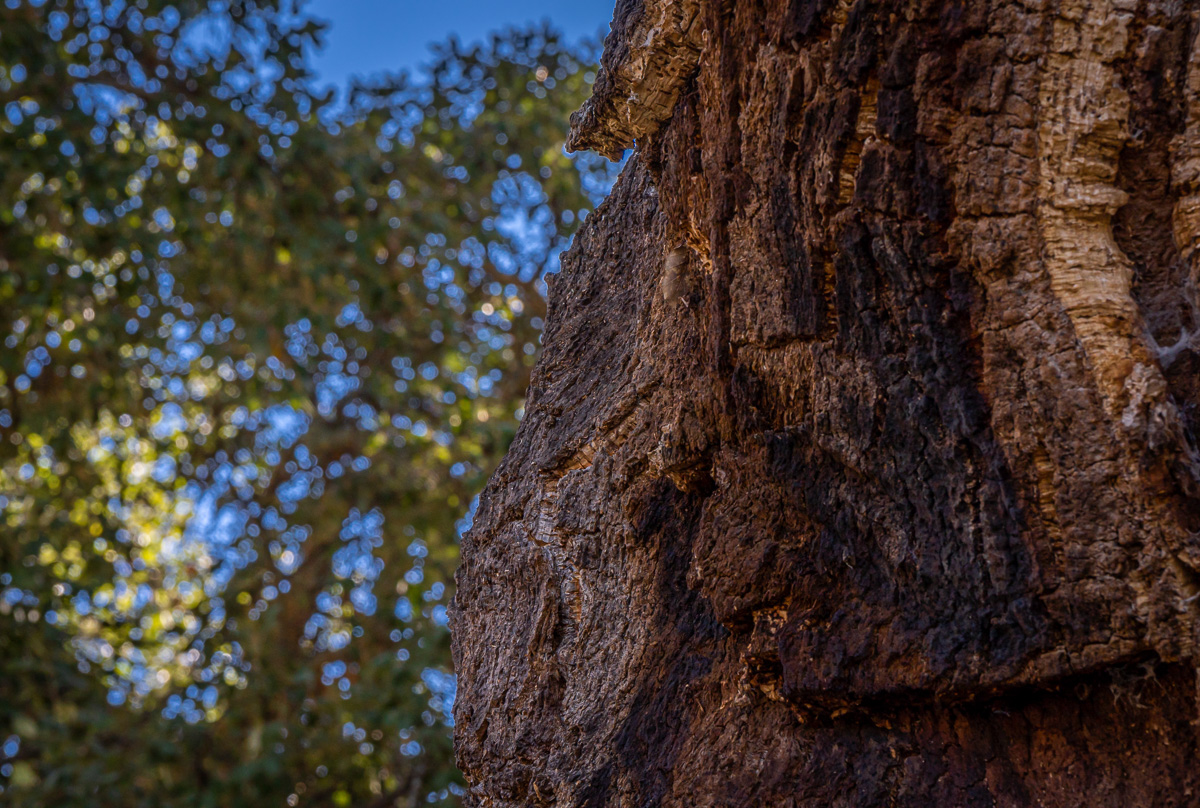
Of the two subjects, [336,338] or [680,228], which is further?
[336,338]

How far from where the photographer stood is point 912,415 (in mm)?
1246

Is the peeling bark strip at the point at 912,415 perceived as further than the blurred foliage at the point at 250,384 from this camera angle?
No

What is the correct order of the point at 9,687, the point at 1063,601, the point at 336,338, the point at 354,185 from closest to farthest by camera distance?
the point at 1063,601, the point at 9,687, the point at 354,185, the point at 336,338

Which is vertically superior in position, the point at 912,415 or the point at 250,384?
the point at 250,384

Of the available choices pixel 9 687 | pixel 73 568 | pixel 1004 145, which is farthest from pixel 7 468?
pixel 1004 145

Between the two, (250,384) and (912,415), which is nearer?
(912,415)

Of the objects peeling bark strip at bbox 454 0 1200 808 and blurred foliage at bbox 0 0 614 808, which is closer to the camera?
peeling bark strip at bbox 454 0 1200 808

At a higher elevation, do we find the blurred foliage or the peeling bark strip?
the blurred foliage

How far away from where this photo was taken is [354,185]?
5023 mm

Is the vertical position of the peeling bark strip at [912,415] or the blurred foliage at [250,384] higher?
the blurred foliage at [250,384]

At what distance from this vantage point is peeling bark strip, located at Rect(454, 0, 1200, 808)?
1.13 m

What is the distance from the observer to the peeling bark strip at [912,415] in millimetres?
1126

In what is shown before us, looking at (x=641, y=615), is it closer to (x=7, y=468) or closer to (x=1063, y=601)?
(x=1063, y=601)

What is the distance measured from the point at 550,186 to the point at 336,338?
4.91 feet
